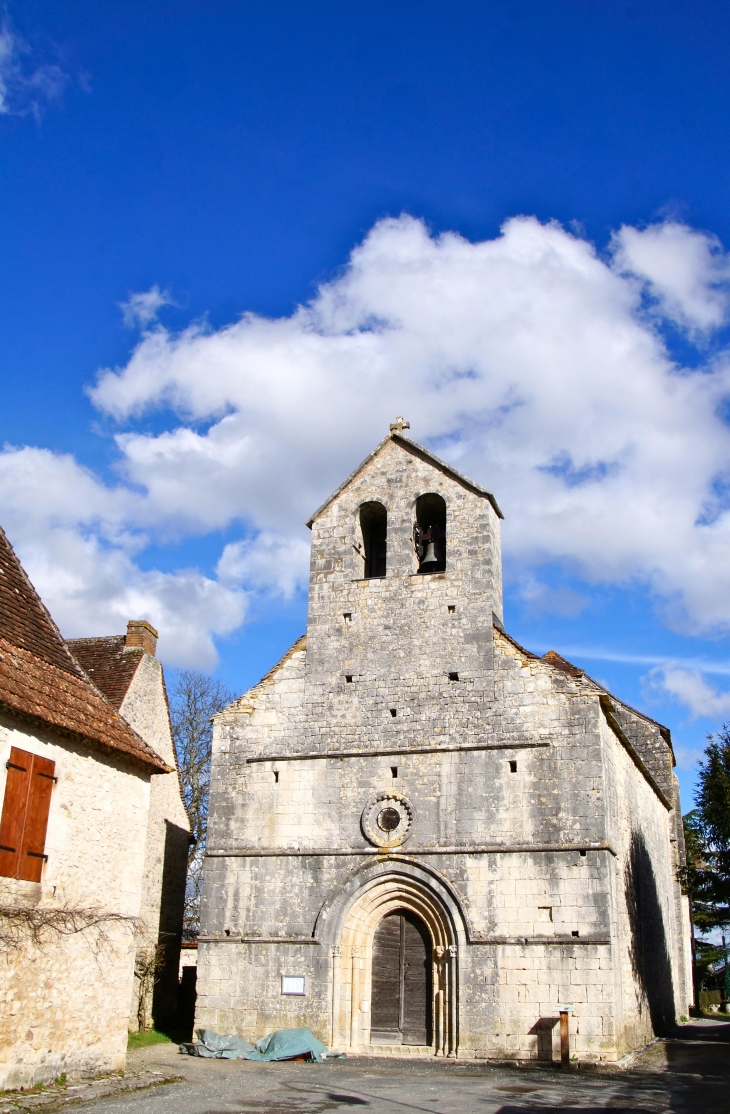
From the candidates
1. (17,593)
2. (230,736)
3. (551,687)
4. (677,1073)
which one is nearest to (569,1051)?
(677,1073)

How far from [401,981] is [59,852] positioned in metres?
6.80

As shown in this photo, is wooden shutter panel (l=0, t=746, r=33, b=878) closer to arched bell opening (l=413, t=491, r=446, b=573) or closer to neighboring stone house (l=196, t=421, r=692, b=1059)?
neighboring stone house (l=196, t=421, r=692, b=1059)

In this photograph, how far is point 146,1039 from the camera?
16531mm

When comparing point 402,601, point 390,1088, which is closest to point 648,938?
point 402,601

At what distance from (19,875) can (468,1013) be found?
7571 mm

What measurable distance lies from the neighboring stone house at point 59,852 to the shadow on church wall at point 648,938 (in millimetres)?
9032

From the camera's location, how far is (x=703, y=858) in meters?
21.1

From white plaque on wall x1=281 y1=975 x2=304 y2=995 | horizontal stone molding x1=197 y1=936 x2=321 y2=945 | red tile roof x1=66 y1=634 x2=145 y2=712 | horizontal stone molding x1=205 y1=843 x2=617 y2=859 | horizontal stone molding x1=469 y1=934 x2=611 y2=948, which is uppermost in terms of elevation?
red tile roof x1=66 y1=634 x2=145 y2=712

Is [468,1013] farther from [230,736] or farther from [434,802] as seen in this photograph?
[230,736]

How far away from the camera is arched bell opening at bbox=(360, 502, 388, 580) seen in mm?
18528

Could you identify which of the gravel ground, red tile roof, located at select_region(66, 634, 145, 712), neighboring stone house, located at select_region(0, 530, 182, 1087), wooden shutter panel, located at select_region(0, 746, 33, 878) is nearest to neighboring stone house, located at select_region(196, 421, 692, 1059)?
the gravel ground

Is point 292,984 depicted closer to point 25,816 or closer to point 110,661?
point 25,816

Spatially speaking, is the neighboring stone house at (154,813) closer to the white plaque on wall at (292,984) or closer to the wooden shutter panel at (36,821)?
the white plaque on wall at (292,984)

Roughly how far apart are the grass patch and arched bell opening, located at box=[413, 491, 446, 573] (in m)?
9.73
